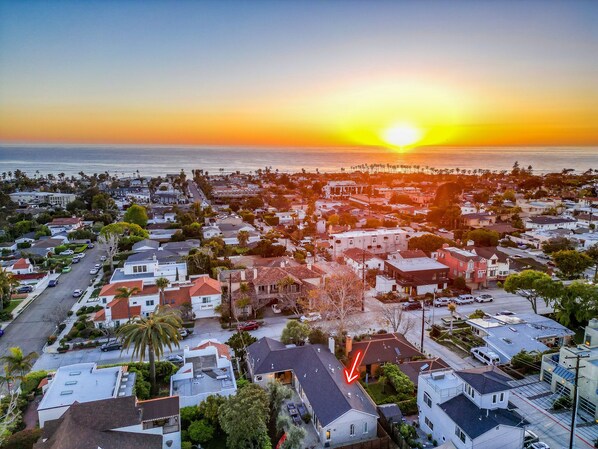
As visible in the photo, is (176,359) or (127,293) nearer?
(176,359)

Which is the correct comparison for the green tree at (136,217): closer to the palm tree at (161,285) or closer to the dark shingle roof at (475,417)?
the palm tree at (161,285)

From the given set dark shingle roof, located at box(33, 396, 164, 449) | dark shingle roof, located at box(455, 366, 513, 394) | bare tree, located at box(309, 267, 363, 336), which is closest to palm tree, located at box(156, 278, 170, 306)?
bare tree, located at box(309, 267, 363, 336)

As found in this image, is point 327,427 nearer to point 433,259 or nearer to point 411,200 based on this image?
point 433,259

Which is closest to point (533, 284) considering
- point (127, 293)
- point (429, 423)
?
point (429, 423)

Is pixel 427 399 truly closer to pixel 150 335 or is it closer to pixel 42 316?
pixel 150 335

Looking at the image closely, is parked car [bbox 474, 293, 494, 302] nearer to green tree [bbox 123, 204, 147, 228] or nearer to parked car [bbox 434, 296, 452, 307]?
parked car [bbox 434, 296, 452, 307]

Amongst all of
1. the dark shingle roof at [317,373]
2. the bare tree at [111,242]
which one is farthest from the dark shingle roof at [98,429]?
the bare tree at [111,242]
